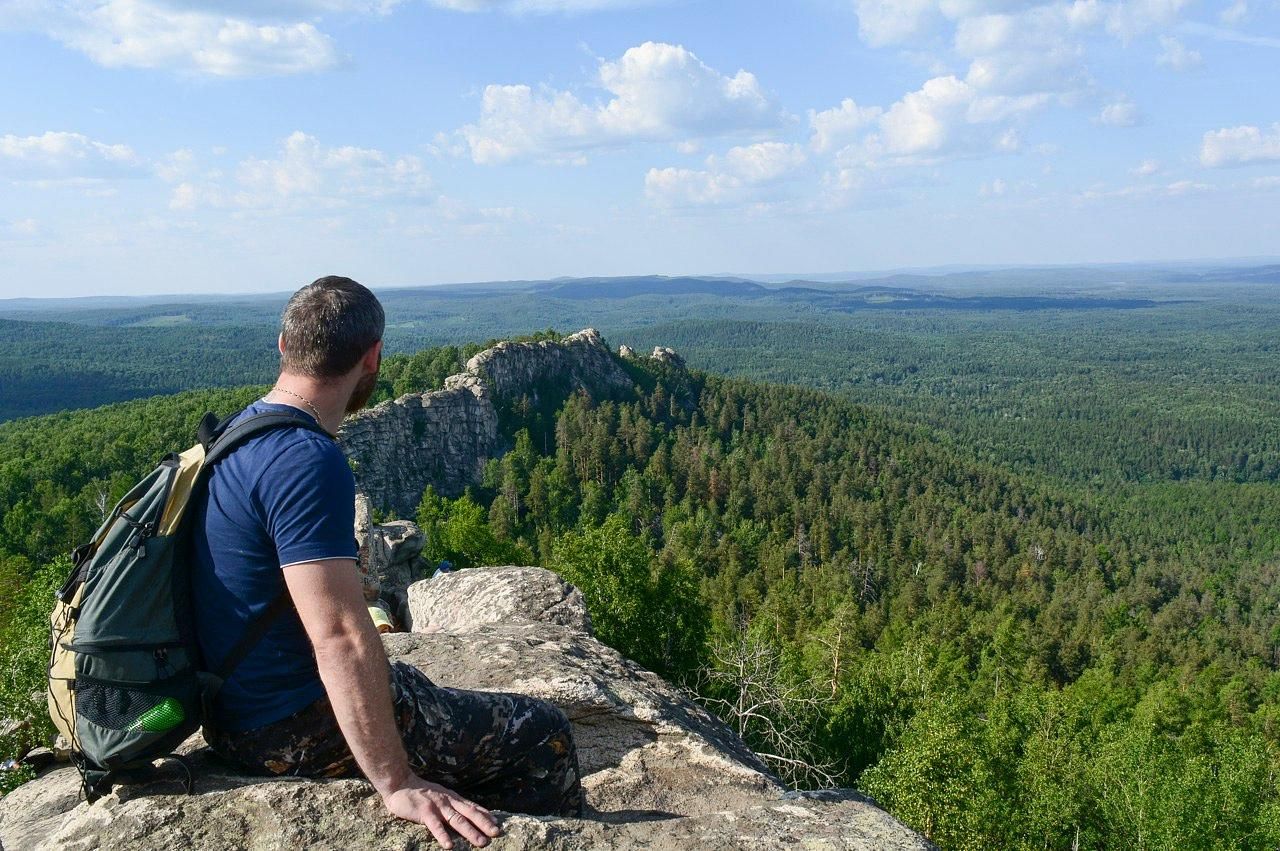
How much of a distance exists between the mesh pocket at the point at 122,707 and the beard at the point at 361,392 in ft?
5.76

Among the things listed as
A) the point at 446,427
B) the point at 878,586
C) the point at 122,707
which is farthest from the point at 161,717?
the point at 446,427

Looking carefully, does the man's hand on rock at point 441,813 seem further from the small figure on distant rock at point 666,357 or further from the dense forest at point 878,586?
the small figure on distant rock at point 666,357

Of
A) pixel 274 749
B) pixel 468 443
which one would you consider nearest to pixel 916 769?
pixel 274 749

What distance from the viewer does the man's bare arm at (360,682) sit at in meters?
3.72

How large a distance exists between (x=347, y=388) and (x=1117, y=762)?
28.7 metres

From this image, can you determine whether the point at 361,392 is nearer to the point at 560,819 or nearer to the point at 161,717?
the point at 161,717

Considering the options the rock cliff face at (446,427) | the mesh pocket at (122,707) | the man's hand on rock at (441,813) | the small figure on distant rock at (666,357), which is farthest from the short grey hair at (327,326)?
the small figure on distant rock at (666,357)

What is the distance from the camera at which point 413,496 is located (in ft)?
246

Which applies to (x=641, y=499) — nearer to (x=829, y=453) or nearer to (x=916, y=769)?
(x=829, y=453)

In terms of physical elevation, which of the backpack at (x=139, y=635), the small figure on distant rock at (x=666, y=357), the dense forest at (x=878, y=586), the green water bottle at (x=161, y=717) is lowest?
the dense forest at (x=878, y=586)

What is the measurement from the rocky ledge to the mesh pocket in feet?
1.83

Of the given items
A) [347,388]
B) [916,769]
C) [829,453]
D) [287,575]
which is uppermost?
A: [347,388]

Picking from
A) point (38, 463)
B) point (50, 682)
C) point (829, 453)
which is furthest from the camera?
point (829, 453)

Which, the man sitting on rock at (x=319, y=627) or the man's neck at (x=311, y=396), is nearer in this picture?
the man sitting on rock at (x=319, y=627)
